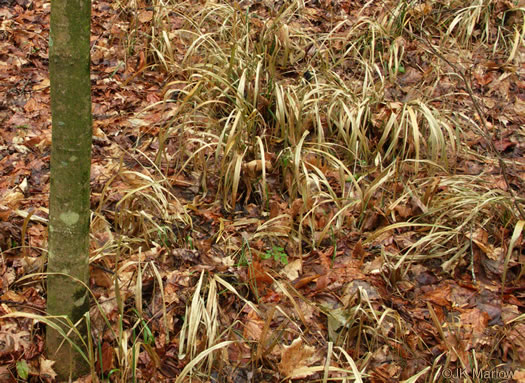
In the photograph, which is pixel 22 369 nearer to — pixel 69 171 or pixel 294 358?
pixel 69 171

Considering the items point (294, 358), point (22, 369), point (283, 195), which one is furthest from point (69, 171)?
point (283, 195)

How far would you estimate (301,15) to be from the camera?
182 inches

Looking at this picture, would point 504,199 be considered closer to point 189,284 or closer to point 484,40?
point 189,284

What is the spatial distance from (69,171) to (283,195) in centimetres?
163

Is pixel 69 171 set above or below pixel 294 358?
above

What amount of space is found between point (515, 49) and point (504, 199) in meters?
2.00

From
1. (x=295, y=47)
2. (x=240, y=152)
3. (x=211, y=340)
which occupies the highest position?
(x=295, y=47)

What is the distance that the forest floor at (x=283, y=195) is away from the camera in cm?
237

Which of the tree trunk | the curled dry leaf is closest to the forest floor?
the curled dry leaf

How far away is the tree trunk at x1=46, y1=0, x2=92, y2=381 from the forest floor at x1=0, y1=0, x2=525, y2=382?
0.14 metres

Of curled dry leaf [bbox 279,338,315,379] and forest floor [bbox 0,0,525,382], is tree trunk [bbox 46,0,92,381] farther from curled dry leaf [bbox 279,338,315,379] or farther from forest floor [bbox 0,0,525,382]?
curled dry leaf [bbox 279,338,315,379]

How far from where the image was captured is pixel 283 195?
3.26 metres

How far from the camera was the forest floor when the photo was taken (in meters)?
2.37

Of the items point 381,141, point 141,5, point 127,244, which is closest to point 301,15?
point 141,5
